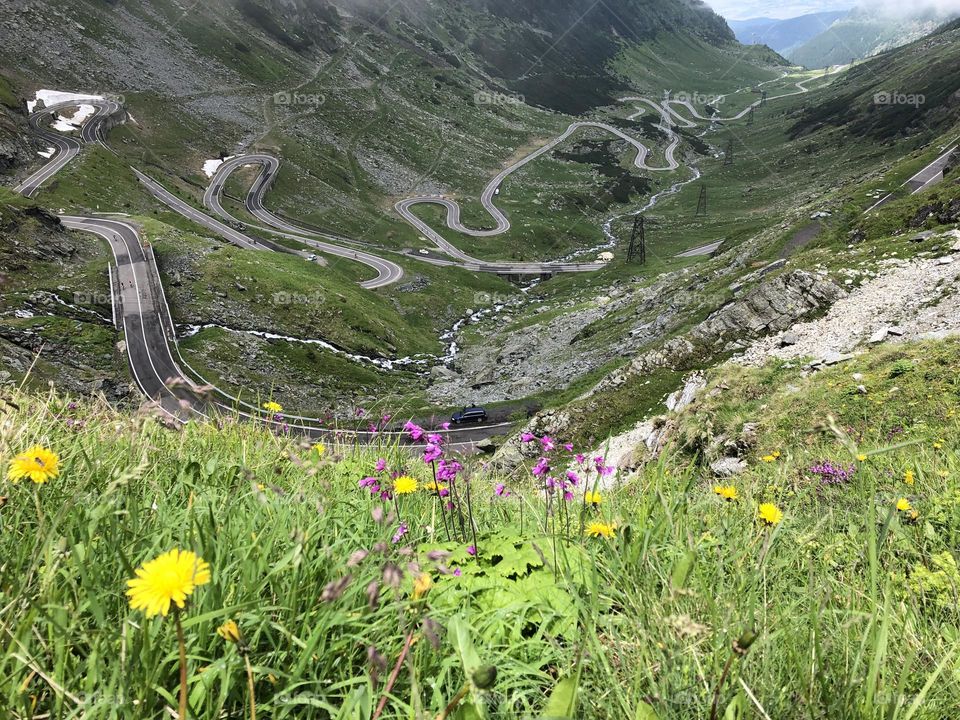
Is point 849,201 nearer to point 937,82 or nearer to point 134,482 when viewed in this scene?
point 134,482

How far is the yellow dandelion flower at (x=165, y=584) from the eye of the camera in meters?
1.43

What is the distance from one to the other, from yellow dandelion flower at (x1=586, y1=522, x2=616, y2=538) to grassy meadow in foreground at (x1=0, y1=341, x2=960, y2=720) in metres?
0.02

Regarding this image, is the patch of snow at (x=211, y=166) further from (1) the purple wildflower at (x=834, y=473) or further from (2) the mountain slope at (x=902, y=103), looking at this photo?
(2) the mountain slope at (x=902, y=103)

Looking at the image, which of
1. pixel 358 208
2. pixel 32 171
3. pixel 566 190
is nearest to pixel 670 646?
pixel 32 171

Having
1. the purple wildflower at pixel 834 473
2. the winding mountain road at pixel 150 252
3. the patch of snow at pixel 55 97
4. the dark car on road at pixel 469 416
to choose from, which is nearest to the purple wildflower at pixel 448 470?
the winding mountain road at pixel 150 252

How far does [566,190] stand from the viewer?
153 meters

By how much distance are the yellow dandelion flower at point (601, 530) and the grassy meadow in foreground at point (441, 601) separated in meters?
A: 0.02

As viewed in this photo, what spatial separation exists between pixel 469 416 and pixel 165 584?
52.2 m

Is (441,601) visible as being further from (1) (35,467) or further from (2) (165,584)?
(1) (35,467)

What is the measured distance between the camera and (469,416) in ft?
175

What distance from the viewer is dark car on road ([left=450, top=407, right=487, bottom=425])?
53250mm

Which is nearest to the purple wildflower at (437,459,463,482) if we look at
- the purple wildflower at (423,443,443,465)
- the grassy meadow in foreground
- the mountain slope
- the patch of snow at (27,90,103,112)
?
the grassy meadow in foreground

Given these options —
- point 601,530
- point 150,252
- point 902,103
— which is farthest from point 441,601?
point 902,103

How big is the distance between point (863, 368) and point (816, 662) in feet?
52.3
